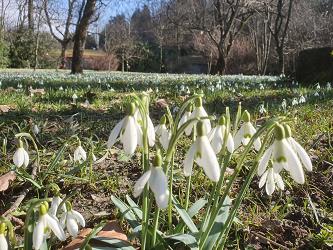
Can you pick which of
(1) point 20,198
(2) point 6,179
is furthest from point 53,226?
(2) point 6,179

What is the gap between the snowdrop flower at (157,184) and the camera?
1.20 meters

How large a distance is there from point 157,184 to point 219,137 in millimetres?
355

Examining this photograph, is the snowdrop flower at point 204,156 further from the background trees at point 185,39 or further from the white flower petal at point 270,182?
the background trees at point 185,39

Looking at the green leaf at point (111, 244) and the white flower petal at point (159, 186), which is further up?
the white flower petal at point (159, 186)

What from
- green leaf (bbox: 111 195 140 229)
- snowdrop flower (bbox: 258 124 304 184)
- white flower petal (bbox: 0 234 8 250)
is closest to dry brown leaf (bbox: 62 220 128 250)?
green leaf (bbox: 111 195 140 229)

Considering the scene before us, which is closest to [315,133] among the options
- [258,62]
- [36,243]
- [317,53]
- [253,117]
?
[253,117]

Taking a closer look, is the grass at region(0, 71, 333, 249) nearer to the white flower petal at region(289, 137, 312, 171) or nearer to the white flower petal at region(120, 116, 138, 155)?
the white flower petal at region(289, 137, 312, 171)

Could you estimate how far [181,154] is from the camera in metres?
3.37

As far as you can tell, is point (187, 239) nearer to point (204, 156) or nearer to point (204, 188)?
point (204, 156)

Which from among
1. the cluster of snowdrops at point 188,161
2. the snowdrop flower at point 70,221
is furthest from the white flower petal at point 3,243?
the snowdrop flower at point 70,221

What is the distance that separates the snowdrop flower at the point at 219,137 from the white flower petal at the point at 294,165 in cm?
25

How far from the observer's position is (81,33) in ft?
63.4

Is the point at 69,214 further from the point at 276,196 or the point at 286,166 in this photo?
the point at 276,196

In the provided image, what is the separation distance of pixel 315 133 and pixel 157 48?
1687 inches
